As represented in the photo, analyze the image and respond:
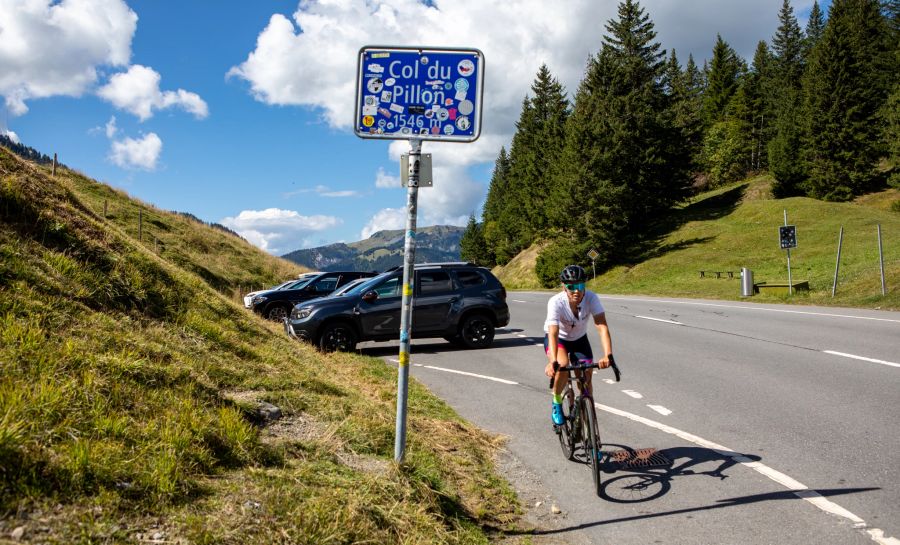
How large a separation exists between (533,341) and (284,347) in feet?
23.8

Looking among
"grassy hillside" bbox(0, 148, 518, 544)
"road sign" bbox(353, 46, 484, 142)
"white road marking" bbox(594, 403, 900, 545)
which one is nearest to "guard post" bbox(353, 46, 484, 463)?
"road sign" bbox(353, 46, 484, 142)

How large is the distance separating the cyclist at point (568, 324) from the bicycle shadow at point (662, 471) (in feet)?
2.72

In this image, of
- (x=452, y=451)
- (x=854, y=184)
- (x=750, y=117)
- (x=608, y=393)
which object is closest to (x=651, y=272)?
(x=854, y=184)

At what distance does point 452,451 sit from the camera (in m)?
5.69

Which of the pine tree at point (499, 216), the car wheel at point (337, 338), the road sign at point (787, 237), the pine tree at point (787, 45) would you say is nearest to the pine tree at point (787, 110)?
the pine tree at point (787, 45)

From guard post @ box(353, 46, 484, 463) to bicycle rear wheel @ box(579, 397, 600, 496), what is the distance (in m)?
1.67

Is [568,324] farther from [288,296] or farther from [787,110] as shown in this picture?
[787,110]

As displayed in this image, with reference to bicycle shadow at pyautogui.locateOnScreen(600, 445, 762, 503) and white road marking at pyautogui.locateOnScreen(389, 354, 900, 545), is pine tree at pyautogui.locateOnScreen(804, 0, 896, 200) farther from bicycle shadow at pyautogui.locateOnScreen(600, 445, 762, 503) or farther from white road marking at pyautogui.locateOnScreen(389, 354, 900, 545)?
bicycle shadow at pyautogui.locateOnScreen(600, 445, 762, 503)

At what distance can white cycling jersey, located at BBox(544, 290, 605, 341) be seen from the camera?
555cm

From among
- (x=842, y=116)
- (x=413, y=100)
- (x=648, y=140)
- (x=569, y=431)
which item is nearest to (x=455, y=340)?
(x=569, y=431)

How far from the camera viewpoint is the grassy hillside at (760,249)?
1224 inches

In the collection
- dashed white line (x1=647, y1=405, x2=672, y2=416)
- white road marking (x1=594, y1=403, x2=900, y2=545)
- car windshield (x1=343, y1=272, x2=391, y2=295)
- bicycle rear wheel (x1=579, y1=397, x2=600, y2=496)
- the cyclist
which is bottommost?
white road marking (x1=594, y1=403, x2=900, y2=545)

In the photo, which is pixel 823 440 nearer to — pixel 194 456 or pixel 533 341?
pixel 194 456

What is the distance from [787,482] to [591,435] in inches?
66.6
